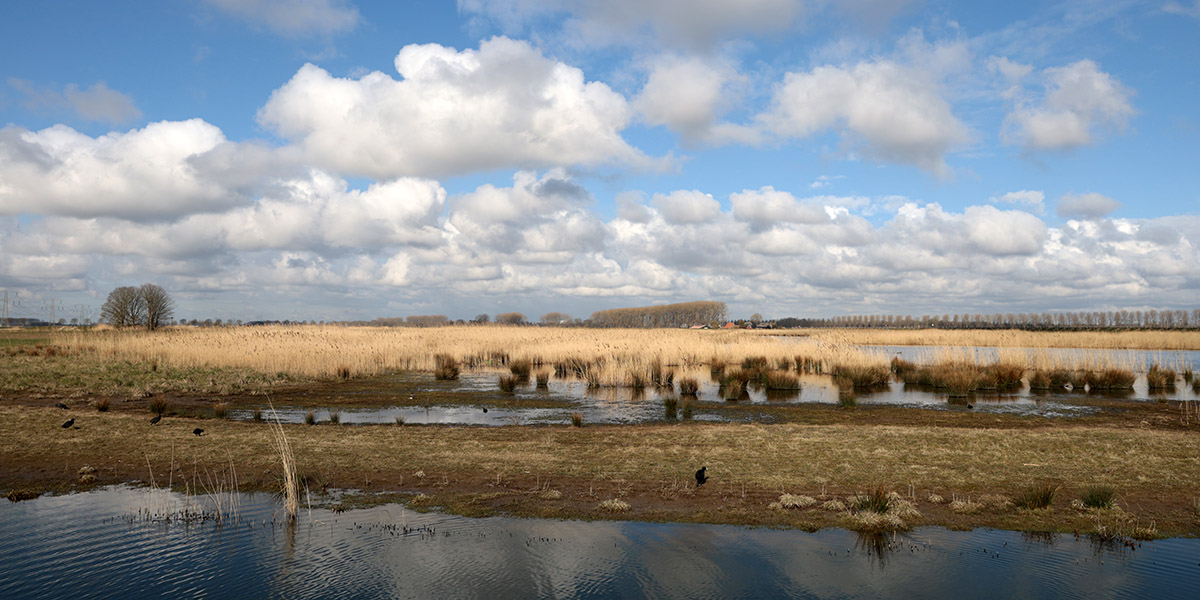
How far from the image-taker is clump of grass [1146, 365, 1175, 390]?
981 inches

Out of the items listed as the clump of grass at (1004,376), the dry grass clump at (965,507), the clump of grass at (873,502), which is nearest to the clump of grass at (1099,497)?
the dry grass clump at (965,507)

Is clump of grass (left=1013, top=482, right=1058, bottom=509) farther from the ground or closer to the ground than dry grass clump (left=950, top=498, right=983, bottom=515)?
farther from the ground

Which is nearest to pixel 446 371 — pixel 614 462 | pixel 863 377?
pixel 863 377

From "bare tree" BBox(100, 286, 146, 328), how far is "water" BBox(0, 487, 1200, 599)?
55.0m

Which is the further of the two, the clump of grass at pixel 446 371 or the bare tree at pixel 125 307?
the bare tree at pixel 125 307

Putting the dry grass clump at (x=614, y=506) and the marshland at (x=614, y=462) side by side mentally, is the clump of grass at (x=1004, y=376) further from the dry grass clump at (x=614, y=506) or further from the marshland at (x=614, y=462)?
the dry grass clump at (x=614, y=506)

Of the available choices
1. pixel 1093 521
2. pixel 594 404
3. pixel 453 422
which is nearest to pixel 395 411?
pixel 453 422

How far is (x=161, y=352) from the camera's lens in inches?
1131

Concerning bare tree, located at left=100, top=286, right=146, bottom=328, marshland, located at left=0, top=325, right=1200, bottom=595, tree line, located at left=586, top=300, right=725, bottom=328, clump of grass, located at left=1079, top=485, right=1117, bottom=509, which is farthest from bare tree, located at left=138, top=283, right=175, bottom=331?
tree line, located at left=586, top=300, right=725, bottom=328

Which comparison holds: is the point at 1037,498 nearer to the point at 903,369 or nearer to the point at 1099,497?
the point at 1099,497

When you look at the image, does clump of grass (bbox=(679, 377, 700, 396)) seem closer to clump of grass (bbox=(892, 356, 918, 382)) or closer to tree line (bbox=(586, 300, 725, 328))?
clump of grass (bbox=(892, 356, 918, 382))

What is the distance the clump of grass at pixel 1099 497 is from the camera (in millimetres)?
8648

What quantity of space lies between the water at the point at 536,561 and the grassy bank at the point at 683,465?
62 cm

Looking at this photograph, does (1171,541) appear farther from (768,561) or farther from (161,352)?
(161,352)
